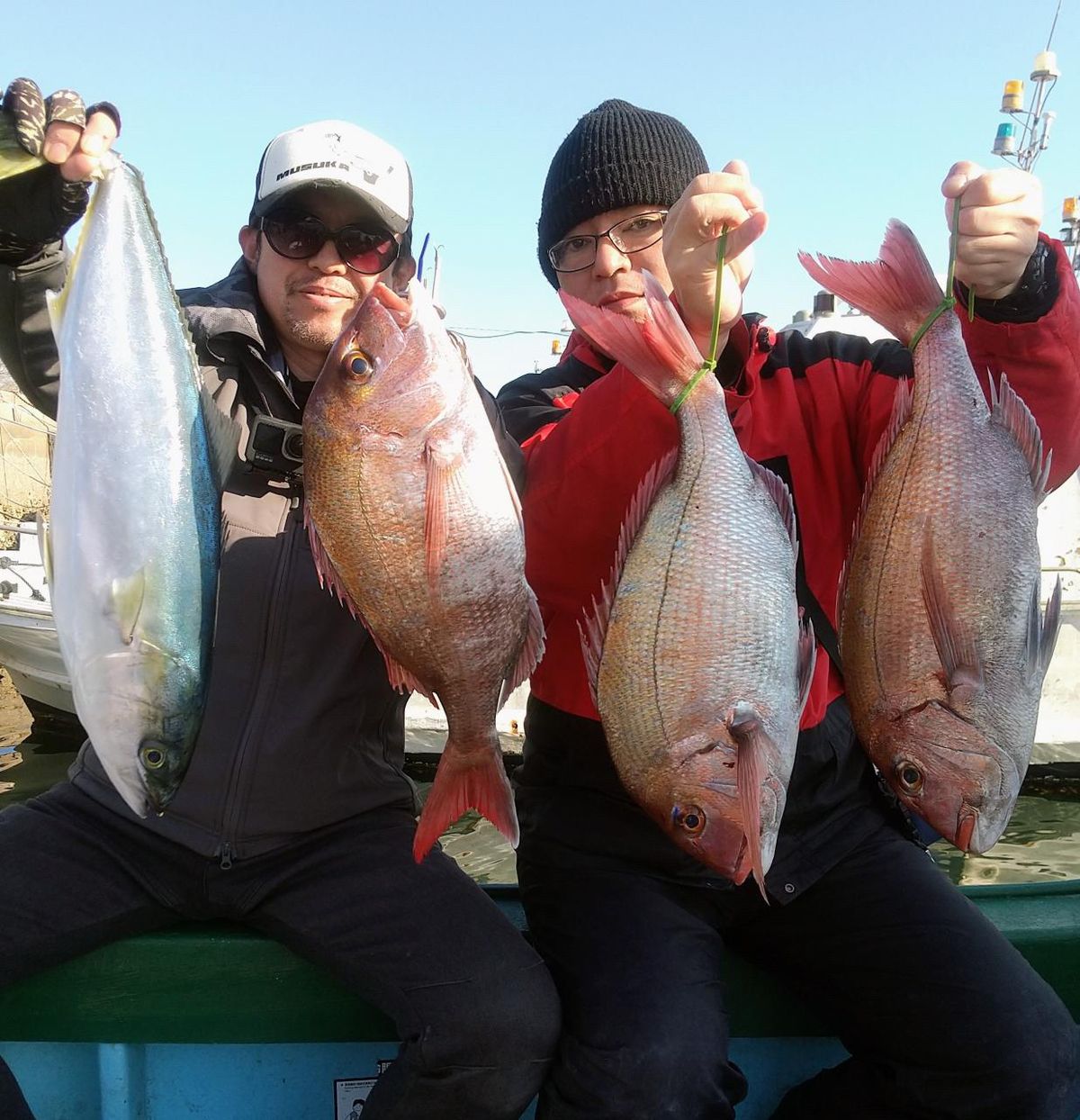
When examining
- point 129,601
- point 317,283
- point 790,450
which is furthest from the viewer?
point 317,283

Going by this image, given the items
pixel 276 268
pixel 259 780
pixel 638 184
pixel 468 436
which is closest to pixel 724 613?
pixel 468 436

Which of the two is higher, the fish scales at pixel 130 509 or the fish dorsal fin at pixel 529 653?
the fish scales at pixel 130 509

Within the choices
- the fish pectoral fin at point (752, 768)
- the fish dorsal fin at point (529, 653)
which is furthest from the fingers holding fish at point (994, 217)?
the fish dorsal fin at point (529, 653)

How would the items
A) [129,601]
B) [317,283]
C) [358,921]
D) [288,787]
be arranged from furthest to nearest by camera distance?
[317,283]
[288,787]
[358,921]
[129,601]

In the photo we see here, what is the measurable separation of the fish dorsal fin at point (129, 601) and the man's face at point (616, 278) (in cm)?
165

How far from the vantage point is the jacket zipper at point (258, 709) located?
2188 millimetres

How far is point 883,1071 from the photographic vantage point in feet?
6.91

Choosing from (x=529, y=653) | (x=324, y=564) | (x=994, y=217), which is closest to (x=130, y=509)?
(x=324, y=564)

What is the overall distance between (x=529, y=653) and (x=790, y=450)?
0.97 m

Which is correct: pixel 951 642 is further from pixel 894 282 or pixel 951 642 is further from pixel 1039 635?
pixel 894 282

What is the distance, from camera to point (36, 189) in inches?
71.6

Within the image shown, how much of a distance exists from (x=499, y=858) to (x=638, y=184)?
5.42 m

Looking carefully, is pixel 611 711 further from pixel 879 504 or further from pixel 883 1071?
pixel 883 1071

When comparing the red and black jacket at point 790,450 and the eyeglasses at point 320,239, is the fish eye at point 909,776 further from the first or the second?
A: the eyeglasses at point 320,239
